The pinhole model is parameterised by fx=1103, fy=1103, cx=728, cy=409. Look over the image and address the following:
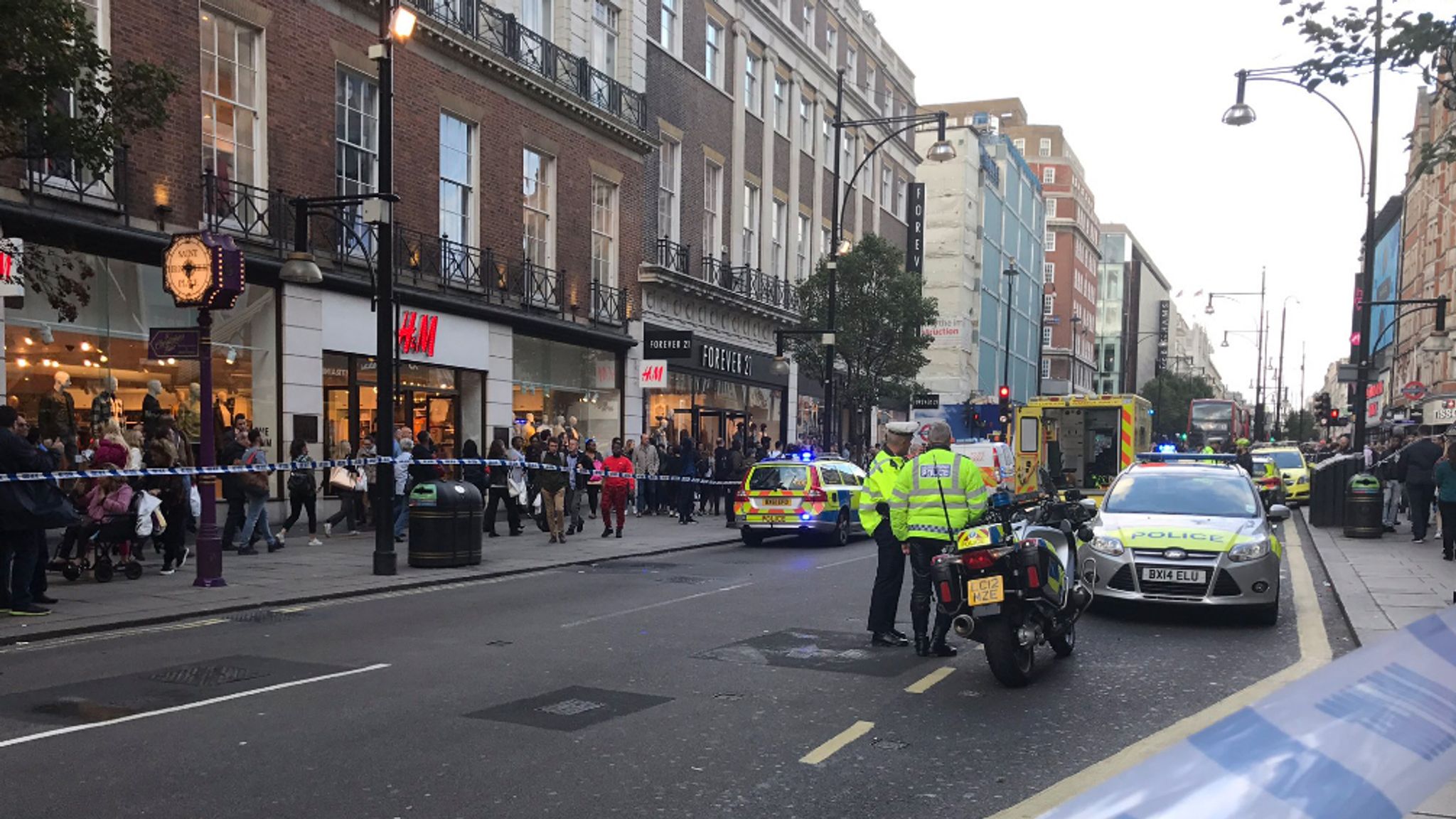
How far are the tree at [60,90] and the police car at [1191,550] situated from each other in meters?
9.68

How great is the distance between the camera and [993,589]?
7.14 m

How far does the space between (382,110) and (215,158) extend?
4.77 m

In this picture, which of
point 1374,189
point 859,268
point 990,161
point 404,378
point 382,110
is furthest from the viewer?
point 990,161

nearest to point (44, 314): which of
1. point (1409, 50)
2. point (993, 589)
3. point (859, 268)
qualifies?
point (993, 589)

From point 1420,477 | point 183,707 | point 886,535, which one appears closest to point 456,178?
point 886,535

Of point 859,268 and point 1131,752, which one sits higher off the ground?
point 859,268

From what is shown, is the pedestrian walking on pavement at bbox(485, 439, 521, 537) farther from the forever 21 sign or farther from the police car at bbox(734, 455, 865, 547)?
the forever 21 sign

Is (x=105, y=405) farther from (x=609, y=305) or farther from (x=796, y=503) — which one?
(x=609, y=305)

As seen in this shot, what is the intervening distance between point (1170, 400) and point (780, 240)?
2998 inches

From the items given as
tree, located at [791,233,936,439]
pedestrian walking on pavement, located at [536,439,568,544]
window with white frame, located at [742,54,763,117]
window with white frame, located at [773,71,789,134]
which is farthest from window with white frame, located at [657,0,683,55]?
pedestrian walking on pavement, located at [536,439,568,544]

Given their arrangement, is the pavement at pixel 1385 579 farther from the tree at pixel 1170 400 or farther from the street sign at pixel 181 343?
the tree at pixel 1170 400

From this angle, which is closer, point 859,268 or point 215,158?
point 215,158

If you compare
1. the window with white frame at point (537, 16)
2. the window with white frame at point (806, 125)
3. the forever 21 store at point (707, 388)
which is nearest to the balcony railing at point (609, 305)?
the forever 21 store at point (707, 388)

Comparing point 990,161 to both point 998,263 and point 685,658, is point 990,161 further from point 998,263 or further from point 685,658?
point 685,658
